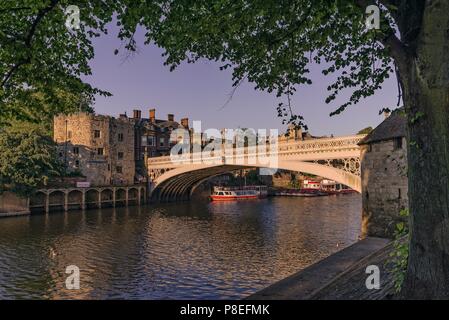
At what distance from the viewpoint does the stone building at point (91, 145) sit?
51000mm

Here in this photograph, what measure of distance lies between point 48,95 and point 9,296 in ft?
32.7

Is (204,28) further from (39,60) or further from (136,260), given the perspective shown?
(136,260)

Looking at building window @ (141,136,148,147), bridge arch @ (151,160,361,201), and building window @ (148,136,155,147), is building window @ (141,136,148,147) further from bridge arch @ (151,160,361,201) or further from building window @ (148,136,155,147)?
bridge arch @ (151,160,361,201)

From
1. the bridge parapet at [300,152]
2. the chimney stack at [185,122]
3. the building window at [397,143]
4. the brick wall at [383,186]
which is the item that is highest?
the chimney stack at [185,122]

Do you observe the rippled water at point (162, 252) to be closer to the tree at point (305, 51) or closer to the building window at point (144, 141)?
the tree at point (305, 51)

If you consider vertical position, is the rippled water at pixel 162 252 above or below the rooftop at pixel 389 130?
below

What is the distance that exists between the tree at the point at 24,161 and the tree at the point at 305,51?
103 ft

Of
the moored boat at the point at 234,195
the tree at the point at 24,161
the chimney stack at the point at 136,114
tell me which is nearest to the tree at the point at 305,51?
the tree at the point at 24,161

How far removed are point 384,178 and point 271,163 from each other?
16461mm

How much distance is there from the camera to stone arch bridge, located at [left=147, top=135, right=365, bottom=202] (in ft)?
91.1

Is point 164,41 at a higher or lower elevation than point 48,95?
higher

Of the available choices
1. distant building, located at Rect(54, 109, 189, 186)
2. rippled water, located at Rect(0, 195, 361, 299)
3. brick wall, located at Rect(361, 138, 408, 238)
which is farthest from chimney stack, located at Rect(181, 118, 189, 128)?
brick wall, located at Rect(361, 138, 408, 238)
